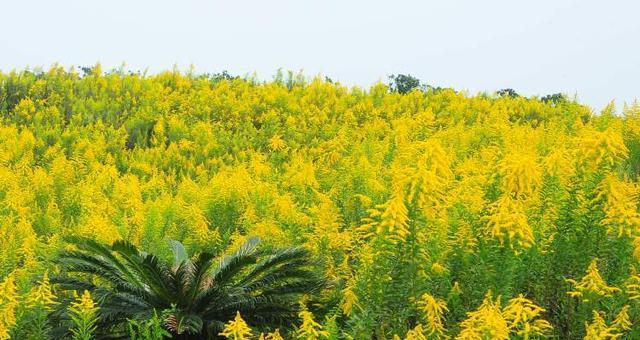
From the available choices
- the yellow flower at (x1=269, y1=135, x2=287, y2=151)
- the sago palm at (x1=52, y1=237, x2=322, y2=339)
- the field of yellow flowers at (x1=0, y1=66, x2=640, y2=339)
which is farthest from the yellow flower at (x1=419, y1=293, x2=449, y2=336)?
the yellow flower at (x1=269, y1=135, x2=287, y2=151)

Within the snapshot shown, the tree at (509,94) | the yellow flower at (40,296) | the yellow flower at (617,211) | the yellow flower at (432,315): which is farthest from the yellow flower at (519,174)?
the tree at (509,94)

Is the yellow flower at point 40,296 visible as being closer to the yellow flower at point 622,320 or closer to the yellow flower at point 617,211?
the yellow flower at point 622,320

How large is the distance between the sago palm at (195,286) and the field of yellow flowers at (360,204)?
0.23 metres

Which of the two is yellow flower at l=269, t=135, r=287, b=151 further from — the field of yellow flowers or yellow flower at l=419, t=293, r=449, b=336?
yellow flower at l=419, t=293, r=449, b=336

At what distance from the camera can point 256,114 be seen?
22094 mm

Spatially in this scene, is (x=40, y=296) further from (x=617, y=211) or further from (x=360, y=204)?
(x=617, y=211)

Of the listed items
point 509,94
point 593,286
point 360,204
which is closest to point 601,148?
point 593,286

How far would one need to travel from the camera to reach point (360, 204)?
921 centimetres

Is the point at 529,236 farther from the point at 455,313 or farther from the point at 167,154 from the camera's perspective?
the point at 167,154

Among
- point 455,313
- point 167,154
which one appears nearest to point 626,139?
point 455,313

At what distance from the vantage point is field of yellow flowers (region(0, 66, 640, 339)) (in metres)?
5.32

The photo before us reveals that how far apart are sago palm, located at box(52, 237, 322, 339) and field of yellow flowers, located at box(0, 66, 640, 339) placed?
23 cm

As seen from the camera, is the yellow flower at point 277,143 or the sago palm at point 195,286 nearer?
the sago palm at point 195,286

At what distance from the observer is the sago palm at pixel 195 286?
725 cm
